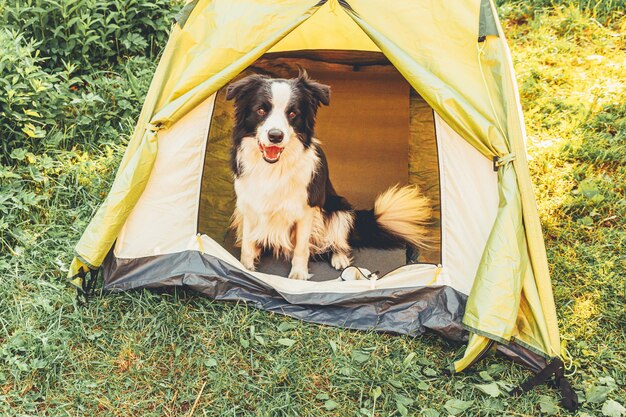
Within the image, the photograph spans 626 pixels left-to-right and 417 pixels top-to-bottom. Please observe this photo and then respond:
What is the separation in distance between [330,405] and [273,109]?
1.14 meters

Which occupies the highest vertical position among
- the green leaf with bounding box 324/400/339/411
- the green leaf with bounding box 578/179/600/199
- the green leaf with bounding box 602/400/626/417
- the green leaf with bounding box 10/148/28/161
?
A: the green leaf with bounding box 10/148/28/161

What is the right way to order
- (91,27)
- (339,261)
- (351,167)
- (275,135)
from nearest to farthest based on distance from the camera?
(275,135)
(339,261)
(351,167)
(91,27)

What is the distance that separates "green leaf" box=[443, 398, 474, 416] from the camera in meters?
1.99

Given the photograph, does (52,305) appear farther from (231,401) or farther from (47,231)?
(231,401)

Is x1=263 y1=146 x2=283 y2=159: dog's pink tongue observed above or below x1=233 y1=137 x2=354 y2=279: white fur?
above

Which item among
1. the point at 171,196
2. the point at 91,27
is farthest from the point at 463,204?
the point at 91,27

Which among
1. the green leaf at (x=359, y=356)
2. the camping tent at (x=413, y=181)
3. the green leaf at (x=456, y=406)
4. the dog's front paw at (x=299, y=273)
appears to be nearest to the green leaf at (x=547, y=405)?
the camping tent at (x=413, y=181)

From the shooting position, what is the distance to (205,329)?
7.44 feet

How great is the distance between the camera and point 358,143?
118 inches

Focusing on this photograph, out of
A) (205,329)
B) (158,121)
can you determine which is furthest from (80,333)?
(158,121)

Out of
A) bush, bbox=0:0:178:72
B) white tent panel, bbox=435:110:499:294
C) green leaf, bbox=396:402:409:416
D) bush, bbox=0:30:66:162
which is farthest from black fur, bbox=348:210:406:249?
bush, bbox=0:0:178:72

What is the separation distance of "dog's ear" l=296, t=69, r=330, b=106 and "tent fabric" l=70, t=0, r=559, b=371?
293 mm

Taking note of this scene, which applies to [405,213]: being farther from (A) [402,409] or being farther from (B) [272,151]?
(A) [402,409]

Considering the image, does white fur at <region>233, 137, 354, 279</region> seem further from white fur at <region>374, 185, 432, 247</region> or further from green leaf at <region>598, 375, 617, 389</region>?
green leaf at <region>598, 375, 617, 389</region>
